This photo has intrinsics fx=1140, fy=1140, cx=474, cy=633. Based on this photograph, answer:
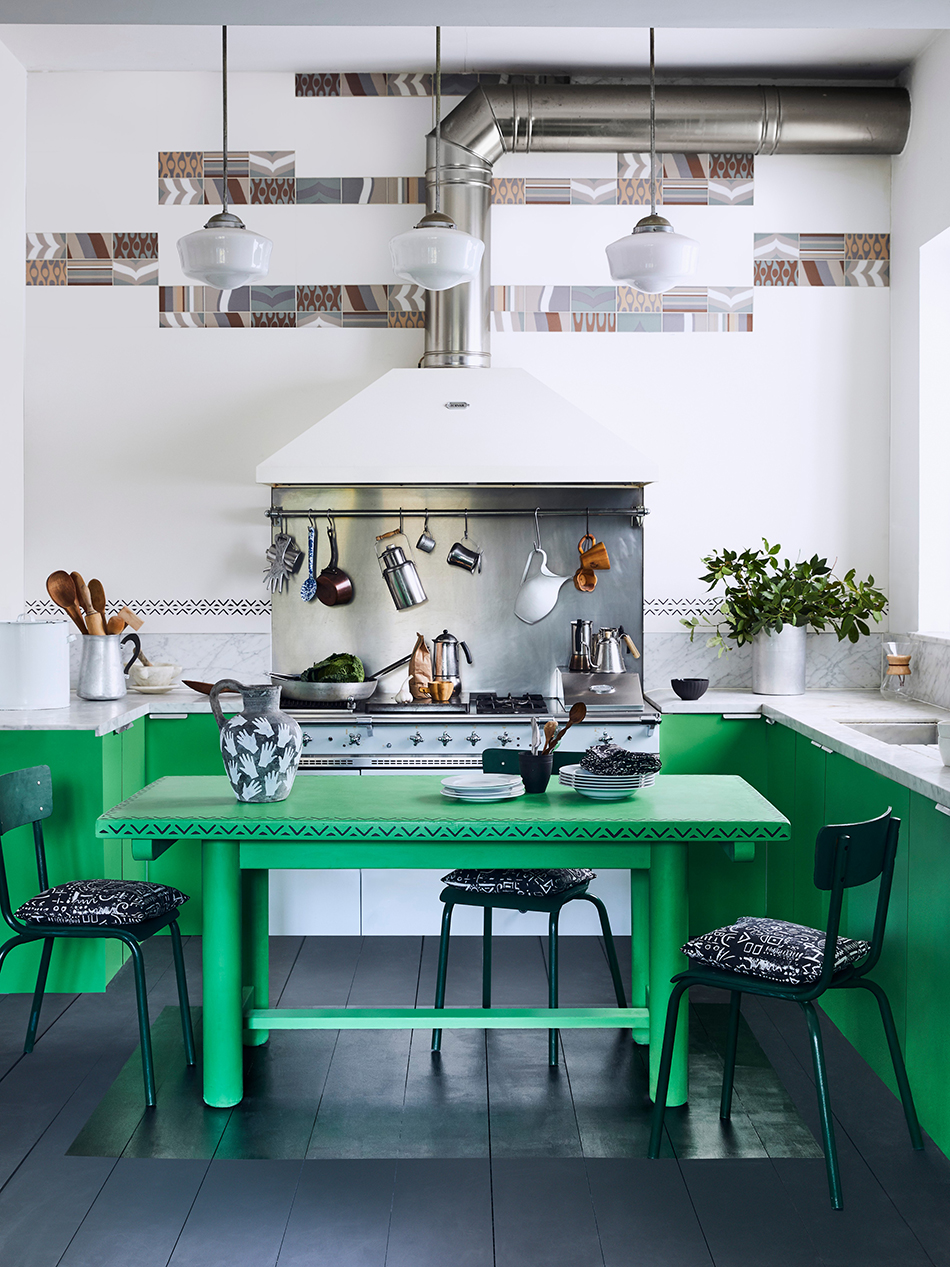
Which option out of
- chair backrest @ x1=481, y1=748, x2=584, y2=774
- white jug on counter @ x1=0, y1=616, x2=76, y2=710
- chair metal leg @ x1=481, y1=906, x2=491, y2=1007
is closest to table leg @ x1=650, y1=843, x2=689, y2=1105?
chair backrest @ x1=481, y1=748, x2=584, y2=774

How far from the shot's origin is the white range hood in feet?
13.7

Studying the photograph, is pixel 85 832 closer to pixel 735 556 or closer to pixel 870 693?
pixel 735 556

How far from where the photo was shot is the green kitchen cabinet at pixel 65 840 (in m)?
3.69

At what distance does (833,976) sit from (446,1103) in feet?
3.48

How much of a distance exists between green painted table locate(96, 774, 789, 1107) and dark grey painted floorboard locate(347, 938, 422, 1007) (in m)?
0.63

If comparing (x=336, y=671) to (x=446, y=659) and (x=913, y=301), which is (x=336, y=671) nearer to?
(x=446, y=659)

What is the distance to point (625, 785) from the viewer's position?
2.86 meters

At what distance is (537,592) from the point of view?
4.70 m

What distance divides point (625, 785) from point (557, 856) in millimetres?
254

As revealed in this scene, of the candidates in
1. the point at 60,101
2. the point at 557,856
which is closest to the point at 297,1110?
the point at 557,856

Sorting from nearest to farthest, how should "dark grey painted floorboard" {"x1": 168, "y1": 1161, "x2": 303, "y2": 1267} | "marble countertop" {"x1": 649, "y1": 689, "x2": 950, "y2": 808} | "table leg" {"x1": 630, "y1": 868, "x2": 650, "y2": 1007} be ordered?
"dark grey painted floorboard" {"x1": 168, "y1": 1161, "x2": 303, "y2": 1267}
"marble countertop" {"x1": 649, "y1": 689, "x2": 950, "y2": 808}
"table leg" {"x1": 630, "y1": 868, "x2": 650, "y2": 1007}

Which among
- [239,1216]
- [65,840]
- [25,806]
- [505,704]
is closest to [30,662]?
[65,840]

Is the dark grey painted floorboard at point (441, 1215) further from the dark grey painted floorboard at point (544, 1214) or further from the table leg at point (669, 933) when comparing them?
the table leg at point (669, 933)

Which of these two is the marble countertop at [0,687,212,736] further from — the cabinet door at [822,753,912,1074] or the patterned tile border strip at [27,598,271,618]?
the cabinet door at [822,753,912,1074]
